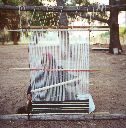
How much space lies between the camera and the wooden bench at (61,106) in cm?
911

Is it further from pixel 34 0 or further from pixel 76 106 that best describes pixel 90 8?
pixel 34 0

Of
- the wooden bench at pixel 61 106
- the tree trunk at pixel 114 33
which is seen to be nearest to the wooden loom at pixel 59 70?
the wooden bench at pixel 61 106

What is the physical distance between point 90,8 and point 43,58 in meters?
1.84

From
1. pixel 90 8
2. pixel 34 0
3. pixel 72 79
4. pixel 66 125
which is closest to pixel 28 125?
pixel 66 125

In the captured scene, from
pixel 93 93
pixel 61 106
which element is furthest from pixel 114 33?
pixel 61 106

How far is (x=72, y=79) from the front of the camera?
30.0 feet

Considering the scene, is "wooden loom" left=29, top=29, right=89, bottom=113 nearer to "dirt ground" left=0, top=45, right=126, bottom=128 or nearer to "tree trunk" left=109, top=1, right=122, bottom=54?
"dirt ground" left=0, top=45, right=126, bottom=128

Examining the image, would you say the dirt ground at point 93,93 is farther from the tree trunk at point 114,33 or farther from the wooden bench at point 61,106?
the tree trunk at point 114,33

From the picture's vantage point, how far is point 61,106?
9.16 metres

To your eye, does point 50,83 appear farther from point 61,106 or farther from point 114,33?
point 114,33

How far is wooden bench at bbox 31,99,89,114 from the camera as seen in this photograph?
29.9 feet

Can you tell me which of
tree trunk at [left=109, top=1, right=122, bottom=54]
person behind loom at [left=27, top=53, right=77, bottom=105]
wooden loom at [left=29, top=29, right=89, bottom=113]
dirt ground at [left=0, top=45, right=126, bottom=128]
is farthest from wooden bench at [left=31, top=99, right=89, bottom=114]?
tree trunk at [left=109, top=1, right=122, bottom=54]

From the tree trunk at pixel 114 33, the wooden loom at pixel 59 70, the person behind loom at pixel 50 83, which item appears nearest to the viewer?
the wooden loom at pixel 59 70

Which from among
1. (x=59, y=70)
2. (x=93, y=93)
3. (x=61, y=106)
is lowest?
(x=93, y=93)
